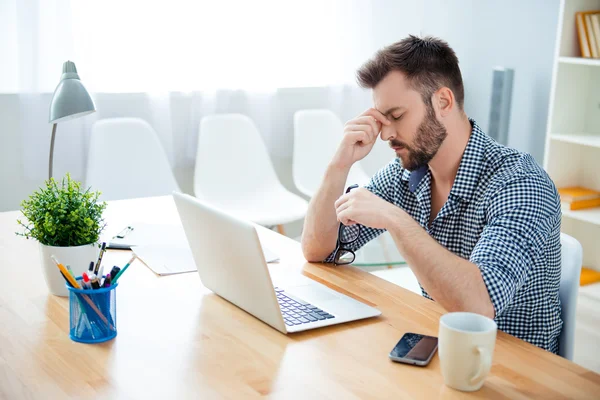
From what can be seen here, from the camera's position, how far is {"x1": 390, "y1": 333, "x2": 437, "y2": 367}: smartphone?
1.17 meters

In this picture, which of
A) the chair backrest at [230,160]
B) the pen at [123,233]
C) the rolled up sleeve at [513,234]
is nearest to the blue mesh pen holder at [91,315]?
the pen at [123,233]

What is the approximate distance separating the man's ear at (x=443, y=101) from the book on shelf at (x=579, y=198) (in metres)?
2.16

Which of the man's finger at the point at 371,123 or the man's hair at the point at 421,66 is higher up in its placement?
the man's hair at the point at 421,66

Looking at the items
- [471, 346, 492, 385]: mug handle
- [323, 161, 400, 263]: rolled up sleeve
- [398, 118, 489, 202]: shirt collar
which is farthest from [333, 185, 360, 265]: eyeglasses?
[471, 346, 492, 385]: mug handle

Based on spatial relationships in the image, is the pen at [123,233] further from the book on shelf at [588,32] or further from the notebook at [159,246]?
the book on shelf at [588,32]

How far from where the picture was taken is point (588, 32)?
11.5ft

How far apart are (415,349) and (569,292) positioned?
539 millimetres

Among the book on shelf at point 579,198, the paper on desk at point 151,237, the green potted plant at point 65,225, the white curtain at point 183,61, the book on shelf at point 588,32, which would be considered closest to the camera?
the green potted plant at point 65,225

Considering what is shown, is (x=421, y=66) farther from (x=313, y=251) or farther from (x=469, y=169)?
(x=313, y=251)

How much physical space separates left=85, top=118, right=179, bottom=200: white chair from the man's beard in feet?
6.10

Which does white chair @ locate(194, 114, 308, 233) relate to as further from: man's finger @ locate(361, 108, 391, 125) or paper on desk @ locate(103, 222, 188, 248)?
man's finger @ locate(361, 108, 391, 125)

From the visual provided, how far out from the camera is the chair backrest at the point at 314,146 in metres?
3.87

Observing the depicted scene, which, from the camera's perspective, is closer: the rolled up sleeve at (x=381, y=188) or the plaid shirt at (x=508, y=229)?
the plaid shirt at (x=508, y=229)

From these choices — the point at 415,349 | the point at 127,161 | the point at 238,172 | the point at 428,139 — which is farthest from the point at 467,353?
the point at 238,172
